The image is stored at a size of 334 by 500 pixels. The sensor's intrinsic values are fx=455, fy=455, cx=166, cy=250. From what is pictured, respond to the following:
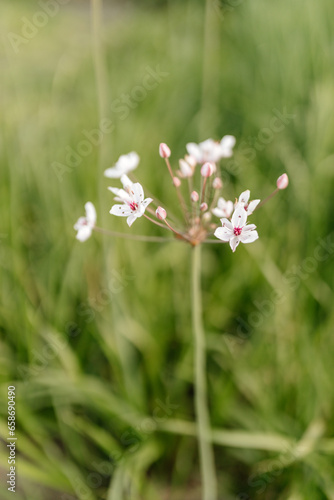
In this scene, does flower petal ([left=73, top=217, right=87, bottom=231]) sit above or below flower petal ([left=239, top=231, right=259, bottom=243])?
above

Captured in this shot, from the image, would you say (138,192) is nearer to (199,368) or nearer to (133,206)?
(133,206)

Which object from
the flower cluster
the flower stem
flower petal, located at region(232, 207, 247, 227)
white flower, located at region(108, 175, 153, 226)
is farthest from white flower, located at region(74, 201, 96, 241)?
flower petal, located at region(232, 207, 247, 227)

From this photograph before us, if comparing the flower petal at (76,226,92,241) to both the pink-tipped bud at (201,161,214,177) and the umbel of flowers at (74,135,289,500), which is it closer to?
the umbel of flowers at (74,135,289,500)

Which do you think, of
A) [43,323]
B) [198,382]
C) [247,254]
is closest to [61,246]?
[43,323]

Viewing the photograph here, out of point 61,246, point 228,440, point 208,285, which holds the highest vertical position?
point 61,246

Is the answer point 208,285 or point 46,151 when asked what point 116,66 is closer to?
point 46,151

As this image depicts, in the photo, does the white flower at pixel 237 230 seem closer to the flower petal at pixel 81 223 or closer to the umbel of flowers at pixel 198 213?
the umbel of flowers at pixel 198 213

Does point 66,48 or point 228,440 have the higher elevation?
point 66,48

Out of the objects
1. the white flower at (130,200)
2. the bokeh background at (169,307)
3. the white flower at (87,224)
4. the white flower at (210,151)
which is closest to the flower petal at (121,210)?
the white flower at (130,200)
